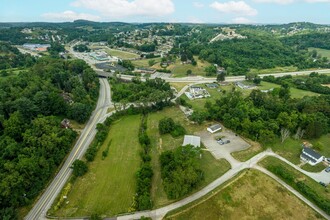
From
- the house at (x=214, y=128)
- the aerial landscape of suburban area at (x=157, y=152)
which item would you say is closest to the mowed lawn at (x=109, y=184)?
the aerial landscape of suburban area at (x=157, y=152)

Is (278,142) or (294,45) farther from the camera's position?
(294,45)

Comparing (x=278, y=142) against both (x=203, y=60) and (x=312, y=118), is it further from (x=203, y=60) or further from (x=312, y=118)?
(x=203, y=60)

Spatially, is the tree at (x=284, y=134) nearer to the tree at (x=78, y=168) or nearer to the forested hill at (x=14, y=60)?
the tree at (x=78, y=168)

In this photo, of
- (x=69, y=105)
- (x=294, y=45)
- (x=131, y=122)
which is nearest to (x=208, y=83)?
(x=131, y=122)

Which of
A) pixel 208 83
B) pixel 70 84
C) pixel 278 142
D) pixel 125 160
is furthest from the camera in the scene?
pixel 208 83

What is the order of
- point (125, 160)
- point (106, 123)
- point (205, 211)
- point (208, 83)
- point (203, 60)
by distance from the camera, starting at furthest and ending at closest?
1. point (203, 60)
2. point (208, 83)
3. point (106, 123)
4. point (125, 160)
5. point (205, 211)

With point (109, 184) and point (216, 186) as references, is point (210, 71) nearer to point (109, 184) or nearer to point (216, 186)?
point (216, 186)
